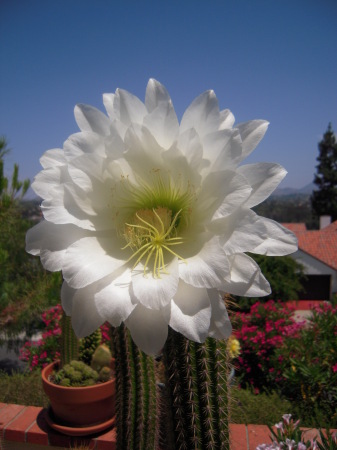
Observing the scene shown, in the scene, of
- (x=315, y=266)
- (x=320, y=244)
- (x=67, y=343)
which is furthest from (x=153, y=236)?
(x=320, y=244)

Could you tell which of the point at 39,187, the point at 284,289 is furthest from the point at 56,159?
the point at 284,289

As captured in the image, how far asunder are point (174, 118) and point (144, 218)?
0.21 metres

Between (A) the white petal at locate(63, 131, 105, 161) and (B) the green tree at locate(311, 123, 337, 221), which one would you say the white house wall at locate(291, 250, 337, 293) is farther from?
(A) the white petal at locate(63, 131, 105, 161)

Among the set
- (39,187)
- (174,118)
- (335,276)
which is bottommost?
(335,276)

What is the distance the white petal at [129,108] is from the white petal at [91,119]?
0.14 feet

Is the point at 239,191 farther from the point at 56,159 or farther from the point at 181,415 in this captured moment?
the point at 181,415

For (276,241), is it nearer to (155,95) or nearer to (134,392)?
(155,95)

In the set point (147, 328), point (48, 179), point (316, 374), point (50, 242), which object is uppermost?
point (48, 179)

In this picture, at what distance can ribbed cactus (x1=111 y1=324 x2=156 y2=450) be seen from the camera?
3.89ft

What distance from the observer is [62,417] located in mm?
1964

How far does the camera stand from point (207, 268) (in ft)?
1.93

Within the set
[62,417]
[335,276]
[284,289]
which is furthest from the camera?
[335,276]

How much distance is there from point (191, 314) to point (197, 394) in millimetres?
305

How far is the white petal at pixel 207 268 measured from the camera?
58 cm
